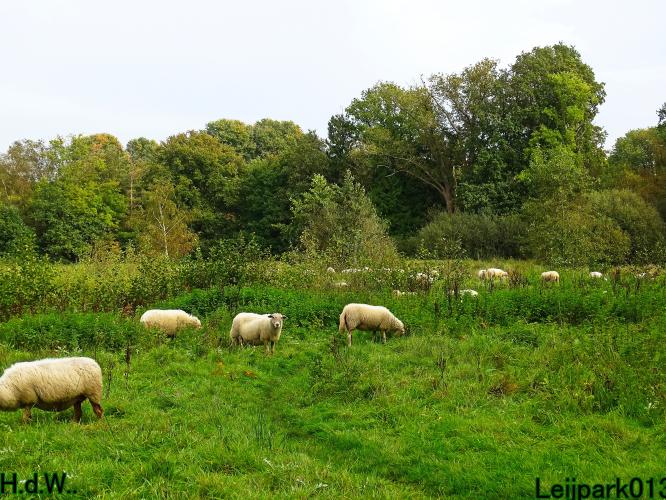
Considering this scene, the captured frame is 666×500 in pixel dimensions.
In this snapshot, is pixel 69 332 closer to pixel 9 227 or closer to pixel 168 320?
pixel 168 320

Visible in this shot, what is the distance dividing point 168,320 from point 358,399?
7621 mm

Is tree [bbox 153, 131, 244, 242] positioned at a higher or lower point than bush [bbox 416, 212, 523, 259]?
higher

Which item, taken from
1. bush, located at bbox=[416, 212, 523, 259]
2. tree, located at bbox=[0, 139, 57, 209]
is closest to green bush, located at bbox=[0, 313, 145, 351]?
bush, located at bbox=[416, 212, 523, 259]

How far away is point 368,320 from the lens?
15.0m

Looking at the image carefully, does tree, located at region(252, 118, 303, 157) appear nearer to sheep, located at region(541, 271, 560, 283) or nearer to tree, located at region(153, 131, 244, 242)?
tree, located at region(153, 131, 244, 242)

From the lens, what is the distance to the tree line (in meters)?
35.9

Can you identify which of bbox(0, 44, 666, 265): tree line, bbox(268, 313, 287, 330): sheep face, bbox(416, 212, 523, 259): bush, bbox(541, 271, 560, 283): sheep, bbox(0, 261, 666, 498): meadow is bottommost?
bbox(0, 261, 666, 498): meadow

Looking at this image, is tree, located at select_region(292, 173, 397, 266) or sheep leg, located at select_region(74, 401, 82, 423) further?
tree, located at select_region(292, 173, 397, 266)

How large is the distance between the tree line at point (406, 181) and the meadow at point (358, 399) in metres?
15.9

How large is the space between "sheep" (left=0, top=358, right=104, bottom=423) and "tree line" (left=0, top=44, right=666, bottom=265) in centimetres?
2331

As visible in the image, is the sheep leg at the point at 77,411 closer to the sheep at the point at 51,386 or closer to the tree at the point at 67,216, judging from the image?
the sheep at the point at 51,386

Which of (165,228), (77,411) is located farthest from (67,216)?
(77,411)

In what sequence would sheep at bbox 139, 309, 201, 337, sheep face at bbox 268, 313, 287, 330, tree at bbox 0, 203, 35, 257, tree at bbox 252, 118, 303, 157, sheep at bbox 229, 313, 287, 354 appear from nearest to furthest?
sheep face at bbox 268, 313, 287, 330 < sheep at bbox 229, 313, 287, 354 < sheep at bbox 139, 309, 201, 337 < tree at bbox 0, 203, 35, 257 < tree at bbox 252, 118, 303, 157

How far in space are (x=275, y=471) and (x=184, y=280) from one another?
14.8 metres
